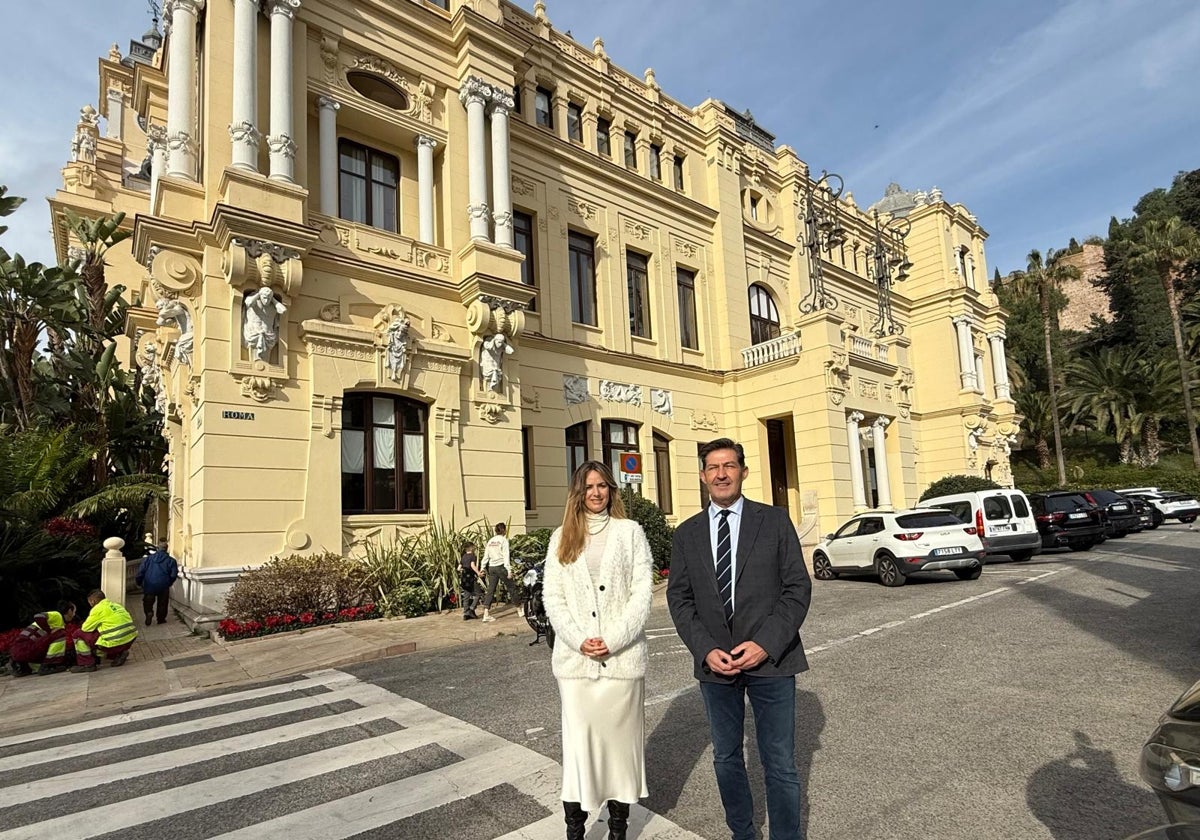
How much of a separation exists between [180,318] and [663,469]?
13844 mm

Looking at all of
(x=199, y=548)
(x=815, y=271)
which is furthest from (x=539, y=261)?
(x=199, y=548)

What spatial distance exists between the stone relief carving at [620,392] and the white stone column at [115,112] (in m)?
24.7

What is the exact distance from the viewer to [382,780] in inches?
191

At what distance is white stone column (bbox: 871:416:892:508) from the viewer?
23.7 metres

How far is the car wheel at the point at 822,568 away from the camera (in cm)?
1678

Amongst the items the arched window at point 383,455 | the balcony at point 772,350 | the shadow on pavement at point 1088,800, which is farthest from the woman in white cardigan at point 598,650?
the balcony at point 772,350

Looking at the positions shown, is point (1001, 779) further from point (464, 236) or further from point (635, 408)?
point (635, 408)

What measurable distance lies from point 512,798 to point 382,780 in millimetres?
1053

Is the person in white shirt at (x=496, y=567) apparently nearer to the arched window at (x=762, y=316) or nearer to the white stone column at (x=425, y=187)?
the white stone column at (x=425, y=187)

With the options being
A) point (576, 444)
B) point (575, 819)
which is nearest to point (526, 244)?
point (576, 444)

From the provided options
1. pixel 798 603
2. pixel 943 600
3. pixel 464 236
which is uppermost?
pixel 464 236

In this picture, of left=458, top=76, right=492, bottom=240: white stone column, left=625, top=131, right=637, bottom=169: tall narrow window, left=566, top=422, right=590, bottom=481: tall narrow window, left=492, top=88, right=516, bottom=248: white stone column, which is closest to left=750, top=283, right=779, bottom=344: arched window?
left=625, top=131, right=637, bottom=169: tall narrow window

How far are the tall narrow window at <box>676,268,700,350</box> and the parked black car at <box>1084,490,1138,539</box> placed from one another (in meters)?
13.7

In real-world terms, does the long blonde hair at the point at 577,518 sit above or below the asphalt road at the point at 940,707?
above
